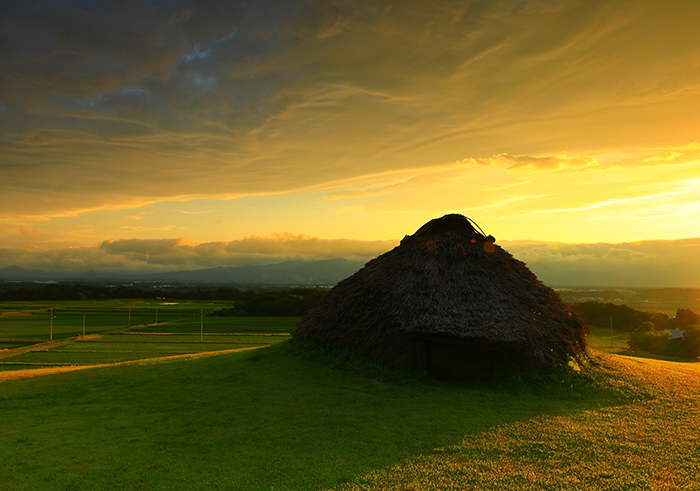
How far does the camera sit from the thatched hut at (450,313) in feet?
36.7

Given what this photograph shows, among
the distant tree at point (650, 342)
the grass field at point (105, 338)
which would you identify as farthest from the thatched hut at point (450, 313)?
the distant tree at point (650, 342)

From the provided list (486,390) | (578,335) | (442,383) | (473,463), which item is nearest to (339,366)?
(442,383)

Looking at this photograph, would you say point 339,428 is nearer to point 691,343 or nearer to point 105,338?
point 691,343

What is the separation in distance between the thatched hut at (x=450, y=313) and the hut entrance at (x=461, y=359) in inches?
1.1

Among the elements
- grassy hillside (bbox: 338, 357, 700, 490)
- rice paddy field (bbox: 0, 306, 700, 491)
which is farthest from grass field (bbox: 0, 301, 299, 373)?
grassy hillside (bbox: 338, 357, 700, 490)

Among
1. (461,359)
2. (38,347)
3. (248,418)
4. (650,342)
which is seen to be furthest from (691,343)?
(38,347)

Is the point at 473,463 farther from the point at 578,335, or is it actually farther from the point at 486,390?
the point at 578,335

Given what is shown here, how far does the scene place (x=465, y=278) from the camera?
12.6 metres

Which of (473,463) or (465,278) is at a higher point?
(465,278)

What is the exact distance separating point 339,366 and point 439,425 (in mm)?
4533

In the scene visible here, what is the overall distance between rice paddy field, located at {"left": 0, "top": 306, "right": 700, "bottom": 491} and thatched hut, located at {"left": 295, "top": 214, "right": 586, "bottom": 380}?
653 millimetres

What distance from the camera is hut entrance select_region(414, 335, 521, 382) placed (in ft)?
36.9

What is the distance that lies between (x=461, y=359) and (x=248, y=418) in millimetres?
6041

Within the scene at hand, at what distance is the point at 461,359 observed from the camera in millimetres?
11516
